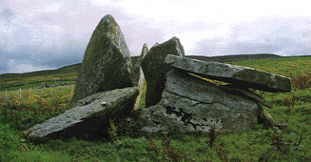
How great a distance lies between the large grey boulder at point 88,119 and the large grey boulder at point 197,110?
119 cm

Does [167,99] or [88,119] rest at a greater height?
[167,99]

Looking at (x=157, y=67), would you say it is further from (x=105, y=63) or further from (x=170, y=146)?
(x=170, y=146)

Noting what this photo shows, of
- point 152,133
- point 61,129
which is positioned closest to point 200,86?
point 152,133

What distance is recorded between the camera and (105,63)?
790 inches

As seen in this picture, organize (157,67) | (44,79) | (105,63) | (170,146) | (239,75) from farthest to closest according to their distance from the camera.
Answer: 1. (44,79)
2. (157,67)
3. (105,63)
4. (239,75)
5. (170,146)

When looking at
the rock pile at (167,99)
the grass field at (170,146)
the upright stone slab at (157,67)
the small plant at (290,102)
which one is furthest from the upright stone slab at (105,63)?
the small plant at (290,102)

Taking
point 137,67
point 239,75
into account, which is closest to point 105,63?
point 137,67

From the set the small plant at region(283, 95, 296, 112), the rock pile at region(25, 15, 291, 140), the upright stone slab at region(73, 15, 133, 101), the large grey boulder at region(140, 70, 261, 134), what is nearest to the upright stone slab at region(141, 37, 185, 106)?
the rock pile at region(25, 15, 291, 140)

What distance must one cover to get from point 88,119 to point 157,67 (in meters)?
6.12

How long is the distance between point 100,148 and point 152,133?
113 inches

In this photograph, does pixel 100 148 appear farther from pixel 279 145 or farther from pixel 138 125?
pixel 279 145

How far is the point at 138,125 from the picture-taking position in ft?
57.3

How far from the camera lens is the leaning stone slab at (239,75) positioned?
17.4 m

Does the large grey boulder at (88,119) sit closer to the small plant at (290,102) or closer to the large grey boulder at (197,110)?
the large grey boulder at (197,110)
